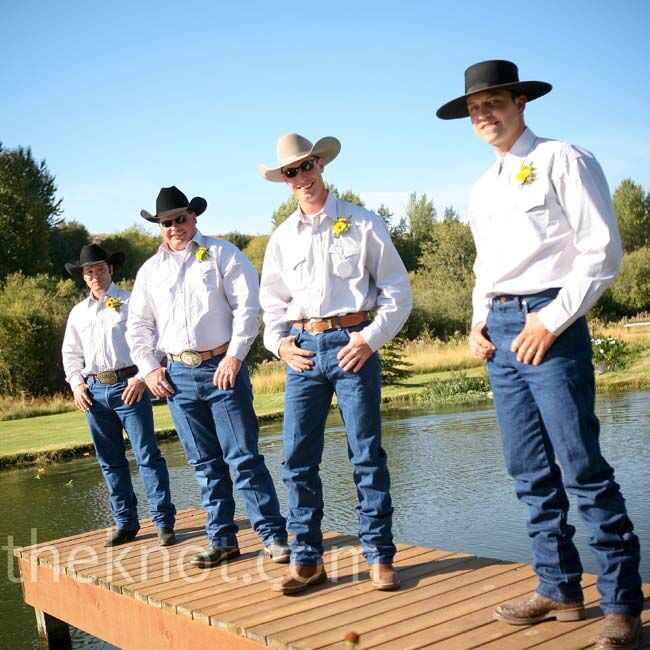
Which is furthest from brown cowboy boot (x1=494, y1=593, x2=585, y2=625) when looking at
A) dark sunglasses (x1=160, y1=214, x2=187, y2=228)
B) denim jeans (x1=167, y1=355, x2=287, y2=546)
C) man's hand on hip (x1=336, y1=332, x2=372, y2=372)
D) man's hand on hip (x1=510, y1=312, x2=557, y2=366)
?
dark sunglasses (x1=160, y1=214, x2=187, y2=228)

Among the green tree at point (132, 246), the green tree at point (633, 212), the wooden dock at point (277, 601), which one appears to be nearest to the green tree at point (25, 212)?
the green tree at point (132, 246)

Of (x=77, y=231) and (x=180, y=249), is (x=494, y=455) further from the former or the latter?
(x=77, y=231)

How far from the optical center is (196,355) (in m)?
5.21

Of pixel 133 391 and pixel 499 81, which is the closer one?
pixel 499 81

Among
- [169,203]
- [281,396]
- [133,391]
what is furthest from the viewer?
[281,396]

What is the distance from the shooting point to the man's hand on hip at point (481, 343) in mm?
3642

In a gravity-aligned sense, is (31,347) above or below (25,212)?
below

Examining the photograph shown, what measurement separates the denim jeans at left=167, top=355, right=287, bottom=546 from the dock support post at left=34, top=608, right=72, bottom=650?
188 cm

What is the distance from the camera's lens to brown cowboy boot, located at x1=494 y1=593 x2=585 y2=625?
3529 mm

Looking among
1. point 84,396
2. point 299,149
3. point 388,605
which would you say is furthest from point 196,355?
point 388,605

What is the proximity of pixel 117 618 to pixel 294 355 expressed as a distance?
198 cm

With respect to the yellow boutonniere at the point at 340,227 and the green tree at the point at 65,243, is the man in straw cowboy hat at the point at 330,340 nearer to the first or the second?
the yellow boutonniere at the point at 340,227

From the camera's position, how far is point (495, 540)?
677cm

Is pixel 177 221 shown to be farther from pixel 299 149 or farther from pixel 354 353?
pixel 354 353
